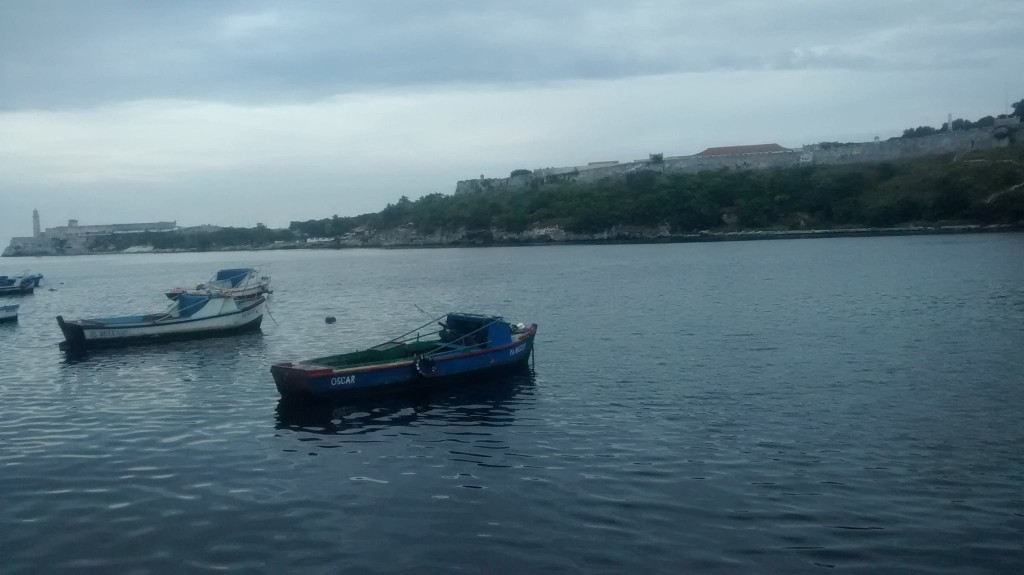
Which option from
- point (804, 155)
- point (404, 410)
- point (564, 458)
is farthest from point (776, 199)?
point (564, 458)

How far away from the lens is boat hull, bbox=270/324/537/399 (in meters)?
19.7

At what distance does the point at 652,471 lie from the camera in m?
14.4

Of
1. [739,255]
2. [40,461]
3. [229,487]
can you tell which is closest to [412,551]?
[229,487]

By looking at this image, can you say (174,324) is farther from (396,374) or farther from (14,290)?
(14,290)

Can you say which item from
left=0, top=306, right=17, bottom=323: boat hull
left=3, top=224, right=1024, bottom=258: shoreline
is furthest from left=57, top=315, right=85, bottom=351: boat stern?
left=3, top=224, right=1024, bottom=258: shoreline

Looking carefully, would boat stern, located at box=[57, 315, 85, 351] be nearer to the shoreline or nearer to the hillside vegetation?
the shoreline

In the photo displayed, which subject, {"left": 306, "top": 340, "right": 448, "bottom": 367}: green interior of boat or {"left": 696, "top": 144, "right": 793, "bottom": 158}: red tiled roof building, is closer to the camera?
{"left": 306, "top": 340, "right": 448, "bottom": 367}: green interior of boat

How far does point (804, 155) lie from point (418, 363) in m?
146

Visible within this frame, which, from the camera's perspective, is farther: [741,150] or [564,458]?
[741,150]

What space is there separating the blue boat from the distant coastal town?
316 feet

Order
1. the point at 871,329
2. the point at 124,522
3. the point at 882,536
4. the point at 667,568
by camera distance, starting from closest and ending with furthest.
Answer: the point at 667,568, the point at 882,536, the point at 124,522, the point at 871,329

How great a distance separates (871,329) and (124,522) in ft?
85.1

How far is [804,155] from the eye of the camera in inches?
6029

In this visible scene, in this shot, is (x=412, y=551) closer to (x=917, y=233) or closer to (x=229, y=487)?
(x=229, y=487)
